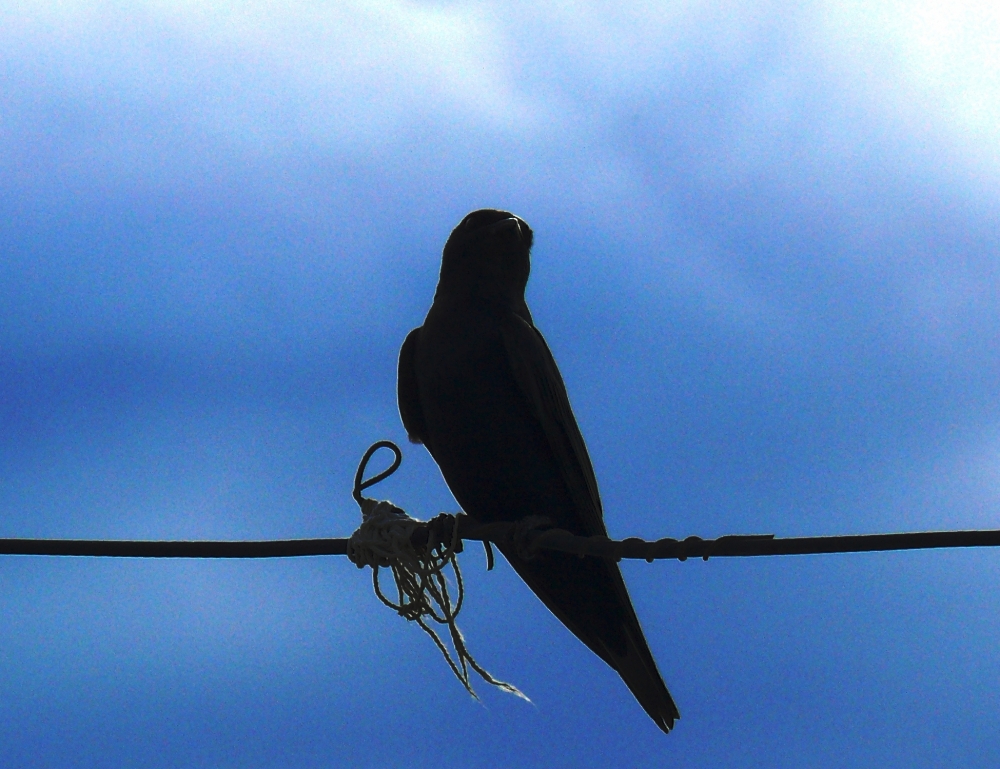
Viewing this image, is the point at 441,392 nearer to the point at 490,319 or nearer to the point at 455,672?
the point at 490,319

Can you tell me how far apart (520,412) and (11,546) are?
211 cm

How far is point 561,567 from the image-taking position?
15.2ft

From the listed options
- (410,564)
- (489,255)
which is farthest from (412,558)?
(489,255)

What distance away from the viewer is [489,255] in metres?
5.06

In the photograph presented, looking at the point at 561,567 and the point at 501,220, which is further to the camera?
the point at 501,220

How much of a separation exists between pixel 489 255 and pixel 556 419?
2.92ft

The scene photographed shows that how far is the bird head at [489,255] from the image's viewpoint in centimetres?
499

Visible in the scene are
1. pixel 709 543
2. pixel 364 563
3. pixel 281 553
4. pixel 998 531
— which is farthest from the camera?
pixel 364 563

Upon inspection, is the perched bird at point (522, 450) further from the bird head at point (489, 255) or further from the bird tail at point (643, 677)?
the bird head at point (489, 255)

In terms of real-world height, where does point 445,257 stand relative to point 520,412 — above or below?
above

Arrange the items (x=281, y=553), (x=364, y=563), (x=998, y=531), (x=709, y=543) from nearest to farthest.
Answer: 1. (x=998, y=531)
2. (x=709, y=543)
3. (x=281, y=553)
4. (x=364, y=563)

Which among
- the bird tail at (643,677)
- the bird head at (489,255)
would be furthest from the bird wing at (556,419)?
the bird tail at (643,677)

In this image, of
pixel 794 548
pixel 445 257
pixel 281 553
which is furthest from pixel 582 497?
pixel 794 548

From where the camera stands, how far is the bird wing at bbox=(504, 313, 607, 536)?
4.58m
